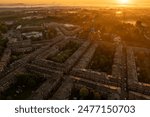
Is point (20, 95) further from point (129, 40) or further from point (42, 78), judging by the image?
point (129, 40)

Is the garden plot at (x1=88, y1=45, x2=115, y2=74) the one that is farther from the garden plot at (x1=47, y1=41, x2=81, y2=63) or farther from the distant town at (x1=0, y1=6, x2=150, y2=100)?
the garden plot at (x1=47, y1=41, x2=81, y2=63)

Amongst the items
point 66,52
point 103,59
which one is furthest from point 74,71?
point 66,52

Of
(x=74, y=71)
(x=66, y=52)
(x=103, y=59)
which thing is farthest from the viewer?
(x=66, y=52)

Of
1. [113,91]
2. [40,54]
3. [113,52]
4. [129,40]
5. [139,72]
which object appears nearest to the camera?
[113,91]

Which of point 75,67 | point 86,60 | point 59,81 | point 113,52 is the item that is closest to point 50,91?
point 59,81

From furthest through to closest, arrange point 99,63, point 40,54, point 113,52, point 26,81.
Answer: point 113,52 < point 40,54 < point 99,63 < point 26,81

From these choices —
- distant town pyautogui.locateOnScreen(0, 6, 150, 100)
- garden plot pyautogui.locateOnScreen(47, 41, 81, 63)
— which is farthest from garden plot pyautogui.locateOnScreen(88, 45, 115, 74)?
garden plot pyautogui.locateOnScreen(47, 41, 81, 63)

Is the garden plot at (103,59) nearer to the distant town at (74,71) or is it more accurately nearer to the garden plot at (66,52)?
the distant town at (74,71)

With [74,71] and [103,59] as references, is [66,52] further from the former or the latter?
[74,71]

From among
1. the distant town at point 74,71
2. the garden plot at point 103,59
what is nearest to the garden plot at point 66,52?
the distant town at point 74,71

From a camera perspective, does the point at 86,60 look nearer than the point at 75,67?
No
